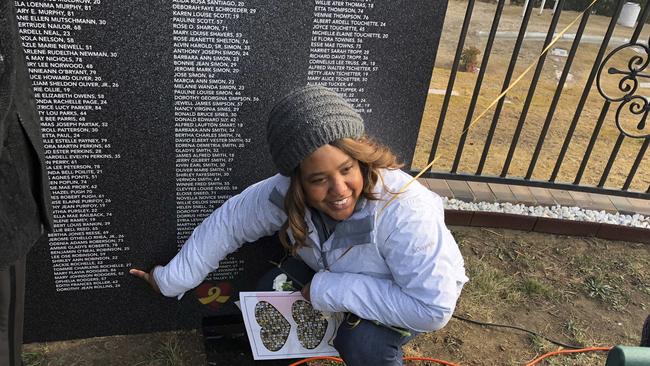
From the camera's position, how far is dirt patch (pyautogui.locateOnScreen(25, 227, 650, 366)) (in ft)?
8.62

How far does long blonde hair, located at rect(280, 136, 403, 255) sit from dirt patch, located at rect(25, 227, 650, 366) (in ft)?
3.04

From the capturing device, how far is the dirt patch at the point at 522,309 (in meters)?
2.63

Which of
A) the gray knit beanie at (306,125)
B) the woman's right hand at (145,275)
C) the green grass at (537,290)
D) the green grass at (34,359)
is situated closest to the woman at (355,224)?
the gray knit beanie at (306,125)

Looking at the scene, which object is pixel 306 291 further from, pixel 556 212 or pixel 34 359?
pixel 556 212

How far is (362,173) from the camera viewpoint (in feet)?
6.38

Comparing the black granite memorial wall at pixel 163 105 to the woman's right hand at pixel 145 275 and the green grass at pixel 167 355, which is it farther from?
the green grass at pixel 167 355

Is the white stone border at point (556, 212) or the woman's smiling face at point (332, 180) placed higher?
the woman's smiling face at point (332, 180)

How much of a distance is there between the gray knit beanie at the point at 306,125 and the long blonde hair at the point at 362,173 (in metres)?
0.04

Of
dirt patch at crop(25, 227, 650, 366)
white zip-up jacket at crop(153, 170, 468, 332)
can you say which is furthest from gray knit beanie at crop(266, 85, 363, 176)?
dirt patch at crop(25, 227, 650, 366)

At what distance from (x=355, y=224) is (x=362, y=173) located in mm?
198

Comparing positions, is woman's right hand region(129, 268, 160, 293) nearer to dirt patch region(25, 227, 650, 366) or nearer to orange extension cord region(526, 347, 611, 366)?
dirt patch region(25, 227, 650, 366)

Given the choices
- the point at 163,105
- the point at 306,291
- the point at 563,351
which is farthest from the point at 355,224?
the point at 563,351

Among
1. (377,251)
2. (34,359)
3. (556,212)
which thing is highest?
(377,251)

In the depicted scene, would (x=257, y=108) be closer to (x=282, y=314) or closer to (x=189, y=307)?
(x=282, y=314)
